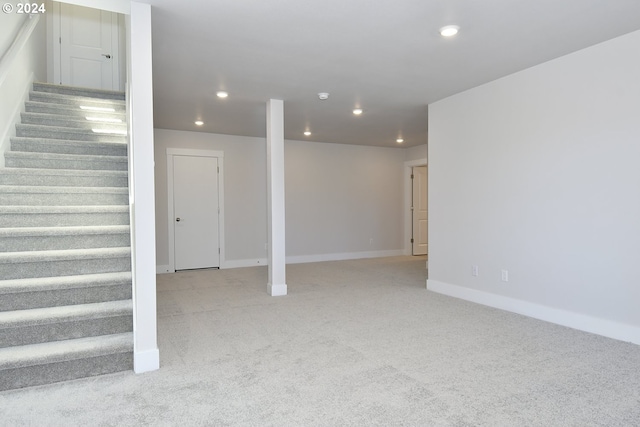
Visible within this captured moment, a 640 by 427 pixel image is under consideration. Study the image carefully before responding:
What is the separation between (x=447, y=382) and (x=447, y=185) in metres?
2.99

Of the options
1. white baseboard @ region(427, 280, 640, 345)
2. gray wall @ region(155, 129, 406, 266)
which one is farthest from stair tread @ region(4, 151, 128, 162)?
white baseboard @ region(427, 280, 640, 345)

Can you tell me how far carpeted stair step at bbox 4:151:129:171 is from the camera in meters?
3.88

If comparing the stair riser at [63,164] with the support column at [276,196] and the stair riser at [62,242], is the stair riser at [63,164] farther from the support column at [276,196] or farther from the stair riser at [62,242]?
the support column at [276,196]

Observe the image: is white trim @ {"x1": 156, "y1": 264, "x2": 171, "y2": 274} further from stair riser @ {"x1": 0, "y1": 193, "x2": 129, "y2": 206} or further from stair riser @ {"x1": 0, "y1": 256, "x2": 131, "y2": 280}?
stair riser @ {"x1": 0, "y1": 256, "x2": 131, "y2": 280}

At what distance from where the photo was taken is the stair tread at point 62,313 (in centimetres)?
262

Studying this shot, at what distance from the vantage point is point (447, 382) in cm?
246

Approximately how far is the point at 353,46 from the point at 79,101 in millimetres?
3503

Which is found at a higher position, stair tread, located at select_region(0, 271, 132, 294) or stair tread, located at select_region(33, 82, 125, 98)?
stair tread, located at select_region(33, 82, 125, 98)

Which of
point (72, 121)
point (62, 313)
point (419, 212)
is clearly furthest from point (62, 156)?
point (419, 212)

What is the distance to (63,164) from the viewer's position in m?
4.07

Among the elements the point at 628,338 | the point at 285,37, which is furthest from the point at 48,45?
the point at 628,338

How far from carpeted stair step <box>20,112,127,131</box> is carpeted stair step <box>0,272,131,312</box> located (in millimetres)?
2202

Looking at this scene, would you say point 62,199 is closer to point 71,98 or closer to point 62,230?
point 62,230

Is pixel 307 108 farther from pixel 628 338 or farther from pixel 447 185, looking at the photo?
pixel 628 338
